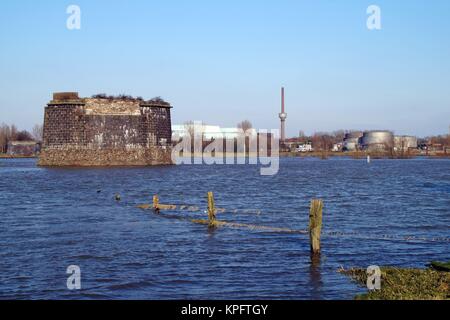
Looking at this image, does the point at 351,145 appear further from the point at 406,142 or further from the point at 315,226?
the point at 315,226

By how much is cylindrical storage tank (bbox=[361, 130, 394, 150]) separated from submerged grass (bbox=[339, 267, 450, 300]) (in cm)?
13767

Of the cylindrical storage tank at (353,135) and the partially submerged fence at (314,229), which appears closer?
the partially submerged fence at (314,229)

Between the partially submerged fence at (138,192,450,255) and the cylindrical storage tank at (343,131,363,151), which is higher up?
the cylindrical storage tank at (343,131,363,151)

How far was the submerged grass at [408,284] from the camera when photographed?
10148 mm

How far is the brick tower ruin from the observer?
63.8 metres

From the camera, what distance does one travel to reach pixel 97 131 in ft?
210

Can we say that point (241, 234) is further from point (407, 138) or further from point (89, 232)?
point (407, 138)

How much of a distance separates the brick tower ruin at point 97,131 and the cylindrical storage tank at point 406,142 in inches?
3951

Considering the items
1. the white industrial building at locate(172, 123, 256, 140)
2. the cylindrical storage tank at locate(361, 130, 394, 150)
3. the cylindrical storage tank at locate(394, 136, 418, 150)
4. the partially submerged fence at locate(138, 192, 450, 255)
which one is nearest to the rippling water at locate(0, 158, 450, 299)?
the partially submerged fence at locate(138, 192, 450, 255)

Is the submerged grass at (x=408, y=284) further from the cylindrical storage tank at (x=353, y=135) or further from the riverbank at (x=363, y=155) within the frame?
the cylindrical storage tank at (x=353, y=135)

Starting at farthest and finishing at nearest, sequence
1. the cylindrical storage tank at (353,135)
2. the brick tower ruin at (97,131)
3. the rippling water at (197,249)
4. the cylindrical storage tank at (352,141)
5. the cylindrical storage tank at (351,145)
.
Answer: the cylindrical storage tank at (353,135), the cylindrical storage tank at (352,141), the cylindrical storage tank at (351,145), the brick tower ruin at (97,131), the rippling water at (197,249)

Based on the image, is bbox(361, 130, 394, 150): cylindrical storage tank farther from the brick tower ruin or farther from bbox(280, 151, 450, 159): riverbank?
the brick tower ruin

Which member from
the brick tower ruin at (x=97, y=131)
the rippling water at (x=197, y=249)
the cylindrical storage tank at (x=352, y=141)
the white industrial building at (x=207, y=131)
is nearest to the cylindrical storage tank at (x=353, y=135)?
the cylindrical storage tank at (x=352, y=141)
